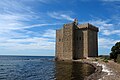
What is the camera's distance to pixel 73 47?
76.6 meters

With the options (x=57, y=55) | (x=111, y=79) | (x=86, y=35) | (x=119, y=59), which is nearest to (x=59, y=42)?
(x=57, y=55)

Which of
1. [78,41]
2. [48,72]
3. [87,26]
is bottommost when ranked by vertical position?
[48,72]

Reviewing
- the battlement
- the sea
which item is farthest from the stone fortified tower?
the sea

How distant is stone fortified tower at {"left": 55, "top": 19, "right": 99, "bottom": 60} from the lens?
7531cm

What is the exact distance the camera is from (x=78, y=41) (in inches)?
3049

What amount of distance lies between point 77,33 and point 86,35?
413cm

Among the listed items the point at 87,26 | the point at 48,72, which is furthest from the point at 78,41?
the point at 48,72

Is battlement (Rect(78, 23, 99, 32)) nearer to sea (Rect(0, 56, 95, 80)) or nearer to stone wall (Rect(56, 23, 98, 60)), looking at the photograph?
stone wall (Rect(56, 23, 98, 60))

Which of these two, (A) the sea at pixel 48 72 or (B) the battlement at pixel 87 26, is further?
(B) the battlement at pixel 87 26

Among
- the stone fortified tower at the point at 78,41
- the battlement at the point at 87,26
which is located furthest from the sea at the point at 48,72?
the battlement at the point at 87,26

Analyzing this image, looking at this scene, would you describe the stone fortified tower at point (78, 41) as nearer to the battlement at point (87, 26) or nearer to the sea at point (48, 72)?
the battlement at point (87, 26)

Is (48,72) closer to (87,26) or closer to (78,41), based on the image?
(87,26)

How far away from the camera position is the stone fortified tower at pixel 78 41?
75.3 metres

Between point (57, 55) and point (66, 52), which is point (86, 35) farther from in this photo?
point (57, 55)
